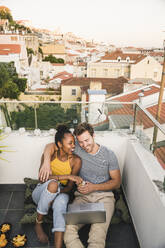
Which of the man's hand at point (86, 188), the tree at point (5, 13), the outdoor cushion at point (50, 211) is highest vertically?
the tree at point (5, 13)

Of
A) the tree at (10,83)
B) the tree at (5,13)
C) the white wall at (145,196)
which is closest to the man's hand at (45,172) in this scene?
the white wall at (145,196)

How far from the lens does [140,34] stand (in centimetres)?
4225

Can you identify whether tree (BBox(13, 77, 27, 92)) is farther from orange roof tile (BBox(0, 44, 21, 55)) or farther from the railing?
the railing

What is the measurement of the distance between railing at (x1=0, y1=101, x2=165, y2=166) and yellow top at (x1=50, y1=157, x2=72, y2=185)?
69 centimetres

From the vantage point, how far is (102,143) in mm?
2561

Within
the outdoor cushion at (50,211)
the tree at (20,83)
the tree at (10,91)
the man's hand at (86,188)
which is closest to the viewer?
the man's hand at (86,188)

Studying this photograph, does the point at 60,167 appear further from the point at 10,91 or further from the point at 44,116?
the point at 10,91

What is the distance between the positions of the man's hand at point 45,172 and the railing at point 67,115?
31.0 inches

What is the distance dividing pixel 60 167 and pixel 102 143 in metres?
0.75

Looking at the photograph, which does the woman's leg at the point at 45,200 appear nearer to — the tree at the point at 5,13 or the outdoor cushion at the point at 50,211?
the outdoor cushion at the point at 50,211

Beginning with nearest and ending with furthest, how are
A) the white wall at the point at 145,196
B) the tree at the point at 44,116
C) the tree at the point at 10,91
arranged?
the white wall at the point at 145,196, the tree at the point at 44,116, the tree at the point at 10,91

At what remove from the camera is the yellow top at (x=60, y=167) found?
201 cm

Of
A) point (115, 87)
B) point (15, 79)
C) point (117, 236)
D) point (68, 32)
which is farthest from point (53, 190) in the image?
point (68, 32)

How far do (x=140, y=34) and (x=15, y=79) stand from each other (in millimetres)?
31097
